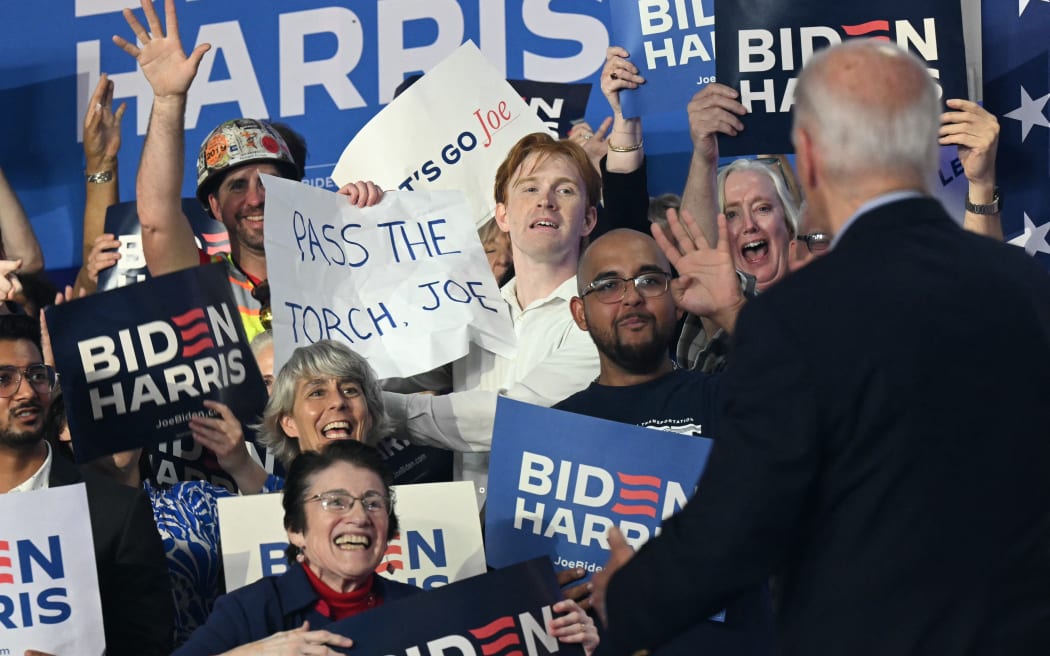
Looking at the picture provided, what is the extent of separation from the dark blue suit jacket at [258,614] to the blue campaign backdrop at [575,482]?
14.9 inches

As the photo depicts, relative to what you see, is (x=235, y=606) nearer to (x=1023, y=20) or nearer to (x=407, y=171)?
(x=407, y=171)

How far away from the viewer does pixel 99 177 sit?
547 cm

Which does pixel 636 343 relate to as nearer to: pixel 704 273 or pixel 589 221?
pixel 704 273

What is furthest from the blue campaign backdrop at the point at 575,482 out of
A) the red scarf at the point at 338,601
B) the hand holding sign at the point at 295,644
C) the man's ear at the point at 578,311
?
the hand holding sign at the point at 295,644

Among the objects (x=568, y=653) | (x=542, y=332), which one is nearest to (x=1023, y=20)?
(x=542, y=332)

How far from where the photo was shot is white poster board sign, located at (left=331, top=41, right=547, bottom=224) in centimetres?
484

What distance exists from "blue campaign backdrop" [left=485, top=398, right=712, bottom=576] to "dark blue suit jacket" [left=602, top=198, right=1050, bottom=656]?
1.40 m

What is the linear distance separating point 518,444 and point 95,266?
183 cm

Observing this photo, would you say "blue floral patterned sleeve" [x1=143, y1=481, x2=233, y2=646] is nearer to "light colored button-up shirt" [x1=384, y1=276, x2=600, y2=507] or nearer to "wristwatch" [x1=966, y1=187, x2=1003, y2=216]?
"light colored button-up shirt" [x1=384, y1=276, x2=600, y2=507]

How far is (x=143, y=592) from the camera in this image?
141 inches

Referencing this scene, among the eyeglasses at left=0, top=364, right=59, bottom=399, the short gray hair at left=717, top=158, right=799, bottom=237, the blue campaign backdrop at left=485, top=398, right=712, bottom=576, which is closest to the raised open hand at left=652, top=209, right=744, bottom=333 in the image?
the blue campaign backdrop at left=485, top=398, right=712, bottom=576

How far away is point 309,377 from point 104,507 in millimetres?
605

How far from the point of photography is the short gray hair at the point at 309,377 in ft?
13.0

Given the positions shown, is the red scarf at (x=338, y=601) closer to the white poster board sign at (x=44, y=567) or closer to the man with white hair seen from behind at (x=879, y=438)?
the white poster board sign at (x=44, y=567)
